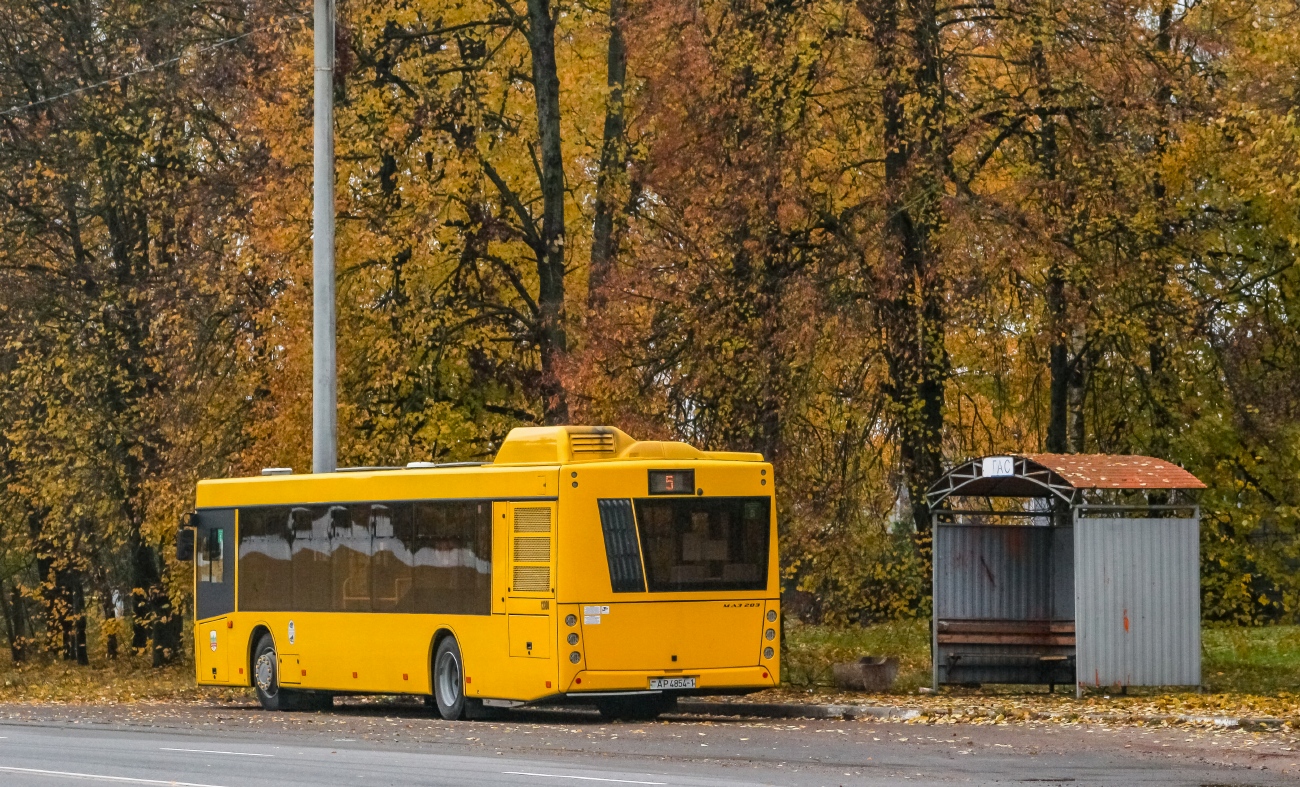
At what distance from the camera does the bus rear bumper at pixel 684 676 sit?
790 inches

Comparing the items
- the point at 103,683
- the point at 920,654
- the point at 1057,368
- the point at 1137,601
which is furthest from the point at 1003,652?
the point at 103,683

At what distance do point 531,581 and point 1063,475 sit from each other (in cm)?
A: 535

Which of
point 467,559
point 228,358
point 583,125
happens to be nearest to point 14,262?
point 228,358

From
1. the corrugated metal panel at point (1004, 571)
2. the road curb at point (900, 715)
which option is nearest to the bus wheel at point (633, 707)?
the road curb at point (900, 715)

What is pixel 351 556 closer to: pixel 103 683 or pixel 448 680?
pixel 448 680

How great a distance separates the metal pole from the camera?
2703 centimetres

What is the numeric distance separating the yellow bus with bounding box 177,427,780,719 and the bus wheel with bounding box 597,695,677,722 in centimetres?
2

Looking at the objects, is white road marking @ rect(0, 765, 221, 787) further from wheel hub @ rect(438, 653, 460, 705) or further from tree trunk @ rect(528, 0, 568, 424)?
tree trunk @ rect(528, 0, 568, 424)

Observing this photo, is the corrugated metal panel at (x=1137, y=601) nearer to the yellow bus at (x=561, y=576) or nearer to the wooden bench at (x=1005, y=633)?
the wooden bench at (x=1005, y=633)

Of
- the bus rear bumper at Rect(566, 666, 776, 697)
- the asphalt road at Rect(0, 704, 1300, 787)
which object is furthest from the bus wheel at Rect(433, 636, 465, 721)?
the bus rear bumper at Rect(566, 666, 776, 697)

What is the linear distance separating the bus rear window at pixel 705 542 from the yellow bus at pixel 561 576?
0.5 inches

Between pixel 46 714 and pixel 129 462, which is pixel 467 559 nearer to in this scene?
pixel 46 714

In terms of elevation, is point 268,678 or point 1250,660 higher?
point 268,678

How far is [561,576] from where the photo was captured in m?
20.1
